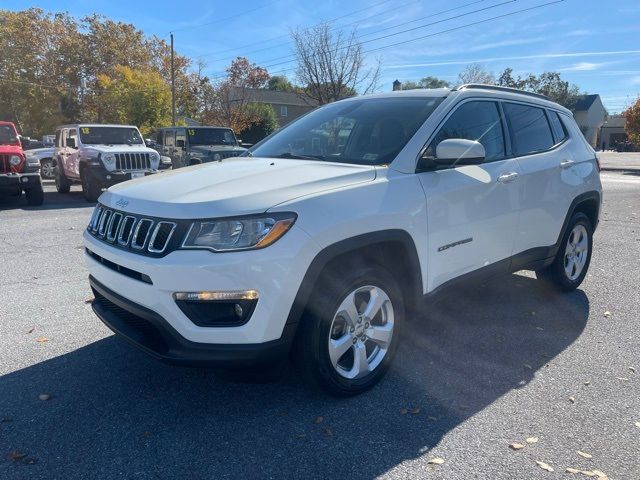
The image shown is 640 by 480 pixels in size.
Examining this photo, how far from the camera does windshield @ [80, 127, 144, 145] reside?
43.5 ft

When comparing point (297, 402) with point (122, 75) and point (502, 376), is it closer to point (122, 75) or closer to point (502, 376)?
point (502, 376)

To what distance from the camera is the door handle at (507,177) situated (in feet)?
12.5

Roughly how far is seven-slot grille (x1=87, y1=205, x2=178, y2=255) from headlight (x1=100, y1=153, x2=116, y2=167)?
394 inches

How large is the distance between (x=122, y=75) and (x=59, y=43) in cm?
899

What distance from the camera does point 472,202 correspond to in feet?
11.6

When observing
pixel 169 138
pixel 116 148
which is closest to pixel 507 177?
pixel 116 148

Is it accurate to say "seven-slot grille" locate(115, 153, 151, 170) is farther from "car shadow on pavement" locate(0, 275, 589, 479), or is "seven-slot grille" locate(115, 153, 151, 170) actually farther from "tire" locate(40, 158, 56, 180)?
"car shadow on pavement" locate(0, 275, 589, 479)

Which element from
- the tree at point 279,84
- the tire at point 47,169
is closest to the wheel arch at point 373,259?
the tire at point 47,169

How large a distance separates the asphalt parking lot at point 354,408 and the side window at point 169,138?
12735 mm

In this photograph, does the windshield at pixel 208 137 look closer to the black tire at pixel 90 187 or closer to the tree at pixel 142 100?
the black tire at pixel 90 187

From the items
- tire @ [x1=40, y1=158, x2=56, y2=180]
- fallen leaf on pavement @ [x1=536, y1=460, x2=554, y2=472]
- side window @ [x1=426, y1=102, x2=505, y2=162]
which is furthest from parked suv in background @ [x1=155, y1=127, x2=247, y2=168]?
fallen leaf on pavement @ [x1=536, y1=460, x2=554, y2=472]

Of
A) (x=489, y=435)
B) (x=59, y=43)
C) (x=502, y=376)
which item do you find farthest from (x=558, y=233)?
(x=59, y=43)

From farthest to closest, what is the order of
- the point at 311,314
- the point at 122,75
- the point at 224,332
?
the point at 122,75, the point at 311,314, the point at 224,332

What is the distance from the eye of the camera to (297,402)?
3021 mm
